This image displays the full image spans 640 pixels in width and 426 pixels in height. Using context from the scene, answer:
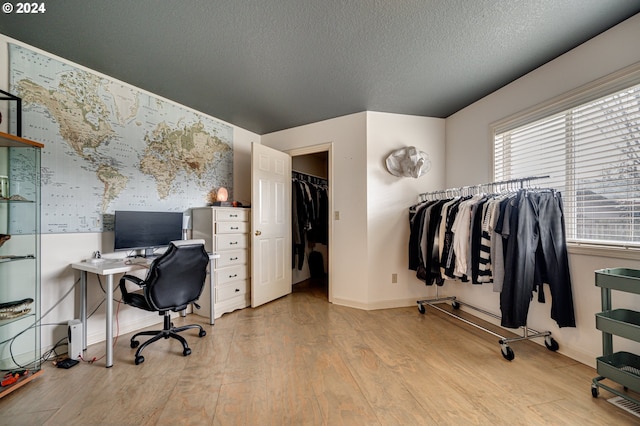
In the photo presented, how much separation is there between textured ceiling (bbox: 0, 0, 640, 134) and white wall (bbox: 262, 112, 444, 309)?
59 cm

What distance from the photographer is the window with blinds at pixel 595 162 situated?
5.73 feet

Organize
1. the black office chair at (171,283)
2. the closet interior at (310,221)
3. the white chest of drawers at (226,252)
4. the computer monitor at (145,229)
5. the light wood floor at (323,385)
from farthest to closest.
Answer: the closet interior at (310,221) < the white chest of drawers at (226,252) < the computer monitor at (145,229) < the black office chair at (171,283) < the light wood floor at (323,385)

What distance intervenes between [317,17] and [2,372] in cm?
324

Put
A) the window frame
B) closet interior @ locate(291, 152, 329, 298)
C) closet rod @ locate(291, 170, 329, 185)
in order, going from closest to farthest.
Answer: the window frame < closet interior @ locate(291, 152, 329, 298) < closet rod @ locate(291, 170, 329, 185)

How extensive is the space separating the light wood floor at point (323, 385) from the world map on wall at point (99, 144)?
130 centimetres

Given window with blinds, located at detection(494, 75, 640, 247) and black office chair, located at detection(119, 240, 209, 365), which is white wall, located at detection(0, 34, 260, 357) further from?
window with blinds, located at detection(494, 75, 640, 247)

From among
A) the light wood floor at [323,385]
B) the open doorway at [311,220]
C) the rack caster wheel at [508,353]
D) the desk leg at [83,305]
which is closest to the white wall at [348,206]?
the open doorway at [311,220]

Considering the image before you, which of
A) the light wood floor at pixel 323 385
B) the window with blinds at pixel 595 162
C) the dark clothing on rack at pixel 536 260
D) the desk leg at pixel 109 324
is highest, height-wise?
the window with blinds at pixel 595 162

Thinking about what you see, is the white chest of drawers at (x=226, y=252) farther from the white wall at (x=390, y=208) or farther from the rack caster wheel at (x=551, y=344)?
the rack caster wheel at (x=551, y=344)

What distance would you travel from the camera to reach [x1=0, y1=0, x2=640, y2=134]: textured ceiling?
1.61m

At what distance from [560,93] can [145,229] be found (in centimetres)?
394

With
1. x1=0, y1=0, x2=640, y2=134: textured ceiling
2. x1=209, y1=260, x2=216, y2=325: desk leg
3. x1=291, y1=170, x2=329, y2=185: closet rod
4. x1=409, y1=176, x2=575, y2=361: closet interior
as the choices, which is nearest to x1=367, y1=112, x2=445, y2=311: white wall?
x1=0, y1=0, x2=640, y2=134: textured ceiling

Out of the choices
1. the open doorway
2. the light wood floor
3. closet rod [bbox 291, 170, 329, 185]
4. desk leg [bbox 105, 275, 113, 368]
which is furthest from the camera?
closet rod [bbox 291, 170, 329, 185]

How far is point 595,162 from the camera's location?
6.40 feet
